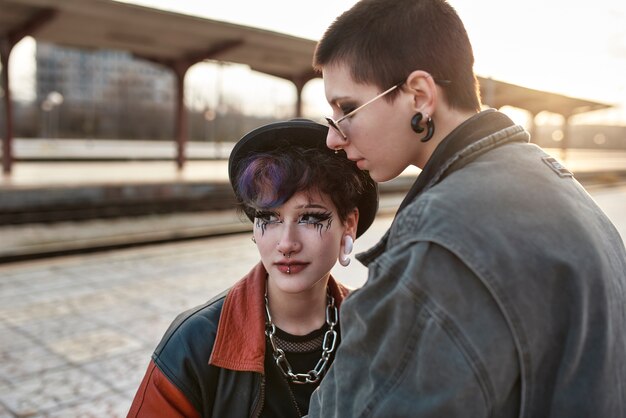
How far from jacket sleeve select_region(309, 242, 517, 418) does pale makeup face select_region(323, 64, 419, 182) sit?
1.16ft

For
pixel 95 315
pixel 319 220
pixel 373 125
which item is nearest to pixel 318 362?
pixel 319 220

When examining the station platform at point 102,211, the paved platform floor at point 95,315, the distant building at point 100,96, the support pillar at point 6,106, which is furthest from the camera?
the distant building at point 100,96

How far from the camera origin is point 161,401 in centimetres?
175

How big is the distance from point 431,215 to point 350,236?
1066 millimetres

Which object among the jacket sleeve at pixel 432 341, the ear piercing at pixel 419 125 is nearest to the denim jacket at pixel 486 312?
the jacket sleeve at pixel 432 341

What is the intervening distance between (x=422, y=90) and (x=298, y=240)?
30.0 inches

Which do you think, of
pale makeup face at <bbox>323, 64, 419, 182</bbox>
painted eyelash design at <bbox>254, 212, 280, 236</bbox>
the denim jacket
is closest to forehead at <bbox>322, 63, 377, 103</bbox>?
pale makeup face at <bbox>323, 64, 419, 182</bbox>

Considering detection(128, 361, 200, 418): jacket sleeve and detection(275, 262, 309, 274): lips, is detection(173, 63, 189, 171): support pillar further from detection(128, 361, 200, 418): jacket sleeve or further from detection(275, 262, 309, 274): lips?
detection(128, 361, 200, 418): jacket sleeve

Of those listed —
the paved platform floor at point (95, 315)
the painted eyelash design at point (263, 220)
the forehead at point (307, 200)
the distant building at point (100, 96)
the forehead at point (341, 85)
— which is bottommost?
the distant building at point (100, 96)

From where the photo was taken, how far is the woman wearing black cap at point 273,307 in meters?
1.76

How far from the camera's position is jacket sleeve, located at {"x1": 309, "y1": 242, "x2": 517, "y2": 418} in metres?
0.99

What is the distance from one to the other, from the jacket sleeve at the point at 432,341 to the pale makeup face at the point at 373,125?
1.16ft

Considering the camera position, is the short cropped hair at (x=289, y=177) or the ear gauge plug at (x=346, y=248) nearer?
the short cropped hair at (x=289, y=177)

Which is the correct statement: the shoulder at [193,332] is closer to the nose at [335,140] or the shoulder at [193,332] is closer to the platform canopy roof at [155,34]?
the nose at [335,140]
